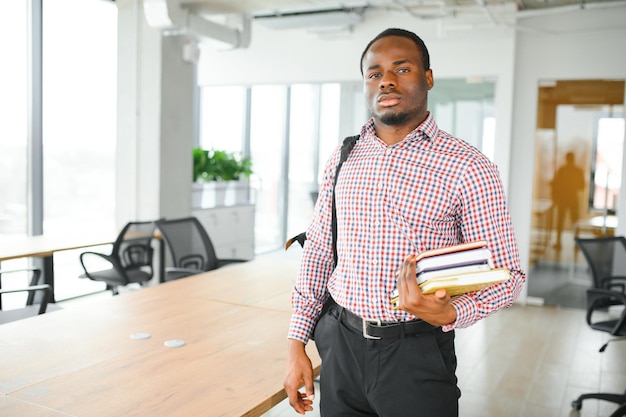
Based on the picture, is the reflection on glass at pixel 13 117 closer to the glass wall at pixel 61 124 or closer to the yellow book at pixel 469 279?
the glass wall at pixel 61 124

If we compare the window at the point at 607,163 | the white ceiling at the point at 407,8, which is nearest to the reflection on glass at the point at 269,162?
the white ceiling at the point at 407,8

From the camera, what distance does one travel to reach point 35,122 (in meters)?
5.63

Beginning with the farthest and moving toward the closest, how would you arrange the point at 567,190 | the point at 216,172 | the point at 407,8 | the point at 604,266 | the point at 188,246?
1. the point at 216,172
2. the point at 567,190
3. the point at 407,8
4. the point at 188,246
5. the point at 604,266

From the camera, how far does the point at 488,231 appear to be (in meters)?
1.42

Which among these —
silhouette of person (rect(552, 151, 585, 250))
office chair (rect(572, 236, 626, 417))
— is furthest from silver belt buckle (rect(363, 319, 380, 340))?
silhouette of person (rect(552, 151, 585, 250))

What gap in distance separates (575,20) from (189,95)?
12.8 ft

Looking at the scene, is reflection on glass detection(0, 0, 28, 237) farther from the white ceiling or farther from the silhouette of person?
the silhouette of person

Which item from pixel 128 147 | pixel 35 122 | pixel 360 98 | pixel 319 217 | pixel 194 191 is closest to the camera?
pixel 319 217

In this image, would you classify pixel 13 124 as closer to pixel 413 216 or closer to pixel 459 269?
pixel 413 216

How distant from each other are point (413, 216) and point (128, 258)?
3.77 m

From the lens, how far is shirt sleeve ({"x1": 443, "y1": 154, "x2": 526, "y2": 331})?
54.9 inches

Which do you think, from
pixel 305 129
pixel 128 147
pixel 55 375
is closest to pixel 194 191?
pixel 128 147

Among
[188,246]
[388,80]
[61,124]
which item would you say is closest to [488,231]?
[388,80]

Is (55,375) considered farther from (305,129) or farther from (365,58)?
(305,129)
